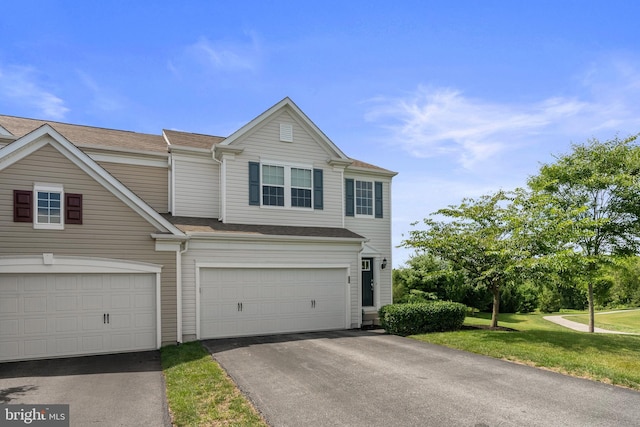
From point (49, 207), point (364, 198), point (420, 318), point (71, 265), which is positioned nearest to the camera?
point (49, 207)

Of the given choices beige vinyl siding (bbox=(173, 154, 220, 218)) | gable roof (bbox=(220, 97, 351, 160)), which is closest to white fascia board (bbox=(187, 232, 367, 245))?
beige vinyl siding (bbox=(173, 154, 220, 218))

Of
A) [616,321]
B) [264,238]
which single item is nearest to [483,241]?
[264,238]

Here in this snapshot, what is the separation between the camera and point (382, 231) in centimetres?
1694

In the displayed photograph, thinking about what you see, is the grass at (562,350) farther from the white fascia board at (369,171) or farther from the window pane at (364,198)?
the white fascia board at (369,171)

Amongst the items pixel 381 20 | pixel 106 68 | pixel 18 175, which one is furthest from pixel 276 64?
pixel 18 175

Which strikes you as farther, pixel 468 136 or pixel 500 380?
pixel 468 136

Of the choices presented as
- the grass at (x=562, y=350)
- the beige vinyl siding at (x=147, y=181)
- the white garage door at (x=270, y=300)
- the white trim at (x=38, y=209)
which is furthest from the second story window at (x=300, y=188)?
the white trim at (x=38, y=209)

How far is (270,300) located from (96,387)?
6220 millimetres

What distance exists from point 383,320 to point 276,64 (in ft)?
30.0

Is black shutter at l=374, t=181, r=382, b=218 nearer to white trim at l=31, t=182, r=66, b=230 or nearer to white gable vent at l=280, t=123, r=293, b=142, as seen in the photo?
white gable vent at l=280, t=123, r=293, b=142

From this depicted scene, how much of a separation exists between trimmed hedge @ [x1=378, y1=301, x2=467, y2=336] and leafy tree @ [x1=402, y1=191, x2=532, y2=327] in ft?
5.02

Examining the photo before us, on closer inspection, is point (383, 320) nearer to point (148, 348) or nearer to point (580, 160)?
point (148, 348)

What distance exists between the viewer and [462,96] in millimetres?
14125

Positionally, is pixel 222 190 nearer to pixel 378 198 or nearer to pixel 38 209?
pixel 38 209
